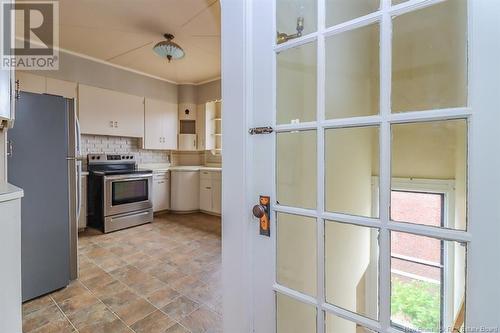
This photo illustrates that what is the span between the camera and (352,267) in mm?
922

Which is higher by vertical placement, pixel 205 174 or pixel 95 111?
pixel 95 111

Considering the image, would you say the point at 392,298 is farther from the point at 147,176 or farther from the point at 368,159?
the point at 147,176

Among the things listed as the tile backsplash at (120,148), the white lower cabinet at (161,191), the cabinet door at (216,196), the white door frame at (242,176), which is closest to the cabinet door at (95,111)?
the tile backsplash at (120,148)

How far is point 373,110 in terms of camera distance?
0.75 meters

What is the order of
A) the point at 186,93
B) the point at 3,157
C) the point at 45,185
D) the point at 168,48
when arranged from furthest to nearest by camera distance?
1. the point at 186,93
2. the point at 168,48
3. the point at 45,185
4. the point at 3,157

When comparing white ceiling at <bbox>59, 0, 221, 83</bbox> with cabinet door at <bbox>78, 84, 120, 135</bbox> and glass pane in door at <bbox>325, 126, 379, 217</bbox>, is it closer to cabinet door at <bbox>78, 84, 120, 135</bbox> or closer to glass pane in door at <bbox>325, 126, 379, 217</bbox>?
cabinet door at <bbox>78, 84, 120, 135</bbox>

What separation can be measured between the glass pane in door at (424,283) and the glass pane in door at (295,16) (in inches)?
29.7

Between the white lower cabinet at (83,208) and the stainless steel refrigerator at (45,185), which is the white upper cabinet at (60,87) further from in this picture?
the stainless steel refrigerator at (45,185)

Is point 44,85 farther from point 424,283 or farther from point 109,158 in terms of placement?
point 424,283

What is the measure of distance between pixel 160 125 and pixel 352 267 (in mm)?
4377

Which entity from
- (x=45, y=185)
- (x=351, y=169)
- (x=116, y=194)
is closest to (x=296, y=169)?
(x=351, y=169)

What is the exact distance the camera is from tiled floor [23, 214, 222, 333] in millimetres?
1671

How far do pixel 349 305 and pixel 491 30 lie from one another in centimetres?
85

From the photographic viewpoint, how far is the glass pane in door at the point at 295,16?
2.87ft
